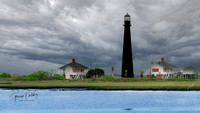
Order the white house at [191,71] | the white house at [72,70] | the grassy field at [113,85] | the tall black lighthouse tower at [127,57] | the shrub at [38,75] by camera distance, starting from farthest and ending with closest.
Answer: the white house at [191,71] → the white house at [72,70] → the tall black lighthouse tower at [127,57] → the shrub at [38,75] → the grassy field at [113,85]

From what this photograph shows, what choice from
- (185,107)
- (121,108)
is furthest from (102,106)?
(185,107)

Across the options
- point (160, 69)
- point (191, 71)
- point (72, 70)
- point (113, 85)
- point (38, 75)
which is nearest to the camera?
point (113, 85)

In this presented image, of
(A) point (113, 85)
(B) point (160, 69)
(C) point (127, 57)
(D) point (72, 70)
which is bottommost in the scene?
(A) point (113, 85)

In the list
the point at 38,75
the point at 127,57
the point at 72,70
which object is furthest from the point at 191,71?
the point at 38,75

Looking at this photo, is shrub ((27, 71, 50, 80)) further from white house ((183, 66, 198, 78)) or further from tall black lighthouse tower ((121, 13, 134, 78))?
white house ((183, 66, 198, 78))

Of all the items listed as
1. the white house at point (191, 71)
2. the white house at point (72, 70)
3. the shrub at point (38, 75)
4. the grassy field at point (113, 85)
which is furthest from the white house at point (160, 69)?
the shrub at point (38, 75)

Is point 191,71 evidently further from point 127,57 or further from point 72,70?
point 72,70

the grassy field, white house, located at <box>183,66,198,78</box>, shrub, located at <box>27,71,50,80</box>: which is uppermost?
white house, located at <box>183,66,198,78</box>

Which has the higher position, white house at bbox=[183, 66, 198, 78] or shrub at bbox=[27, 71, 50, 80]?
white house at bbox=[183, 66, 198, 78]

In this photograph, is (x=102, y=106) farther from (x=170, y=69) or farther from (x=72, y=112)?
(x=170, y=69)

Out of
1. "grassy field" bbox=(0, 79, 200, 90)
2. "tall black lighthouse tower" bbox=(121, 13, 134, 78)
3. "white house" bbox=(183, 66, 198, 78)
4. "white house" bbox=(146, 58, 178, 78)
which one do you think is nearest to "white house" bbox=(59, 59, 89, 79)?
"tall black lighthouse tower" bbox=(121, 13, 134, 78)

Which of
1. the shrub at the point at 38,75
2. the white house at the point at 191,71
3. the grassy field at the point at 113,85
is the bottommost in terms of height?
the grassy field at the point at 113,85

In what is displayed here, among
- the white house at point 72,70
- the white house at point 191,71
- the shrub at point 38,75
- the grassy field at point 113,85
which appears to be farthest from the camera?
the white house at point 191,71

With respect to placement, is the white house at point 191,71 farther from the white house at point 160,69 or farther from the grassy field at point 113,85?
the grassy field at point 113,85
